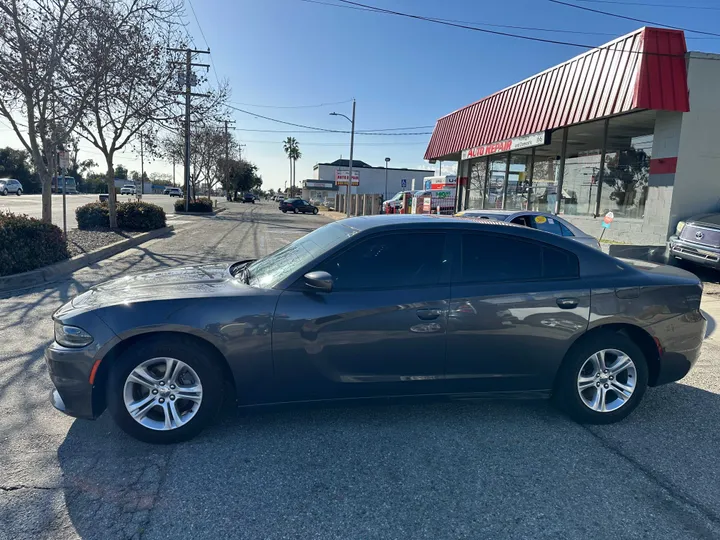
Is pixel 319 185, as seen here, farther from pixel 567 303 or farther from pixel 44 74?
pixel 567 303

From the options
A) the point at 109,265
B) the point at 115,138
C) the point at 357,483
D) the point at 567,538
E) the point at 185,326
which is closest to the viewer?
the point at 567,538

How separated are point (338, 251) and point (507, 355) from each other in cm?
147

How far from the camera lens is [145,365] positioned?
124 inches

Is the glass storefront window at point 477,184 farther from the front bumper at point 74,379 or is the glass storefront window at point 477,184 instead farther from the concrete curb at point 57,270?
the front bumper at point 74,379

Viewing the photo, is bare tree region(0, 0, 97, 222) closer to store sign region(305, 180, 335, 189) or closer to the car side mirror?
the car side mirror

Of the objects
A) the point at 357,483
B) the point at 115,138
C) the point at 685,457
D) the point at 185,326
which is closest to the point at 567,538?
the point at 357,483

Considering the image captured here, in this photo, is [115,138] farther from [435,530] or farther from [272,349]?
[435,530]

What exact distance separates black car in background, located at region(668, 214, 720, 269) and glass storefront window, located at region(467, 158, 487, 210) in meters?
11.9

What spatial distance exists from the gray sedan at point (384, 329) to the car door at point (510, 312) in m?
0.01

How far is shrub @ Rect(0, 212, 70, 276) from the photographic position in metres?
8.18

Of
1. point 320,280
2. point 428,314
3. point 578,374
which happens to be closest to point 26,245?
point 320,280

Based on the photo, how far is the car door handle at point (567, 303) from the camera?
357cm

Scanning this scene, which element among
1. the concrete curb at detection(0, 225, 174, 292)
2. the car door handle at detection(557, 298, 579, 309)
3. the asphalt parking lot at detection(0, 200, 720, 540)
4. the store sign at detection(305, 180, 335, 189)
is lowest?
the asphalt parking lot at detection(0, 200, 720, 540)

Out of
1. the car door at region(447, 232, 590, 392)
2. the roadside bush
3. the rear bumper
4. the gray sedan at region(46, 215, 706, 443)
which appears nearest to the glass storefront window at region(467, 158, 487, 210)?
the rear bumper
